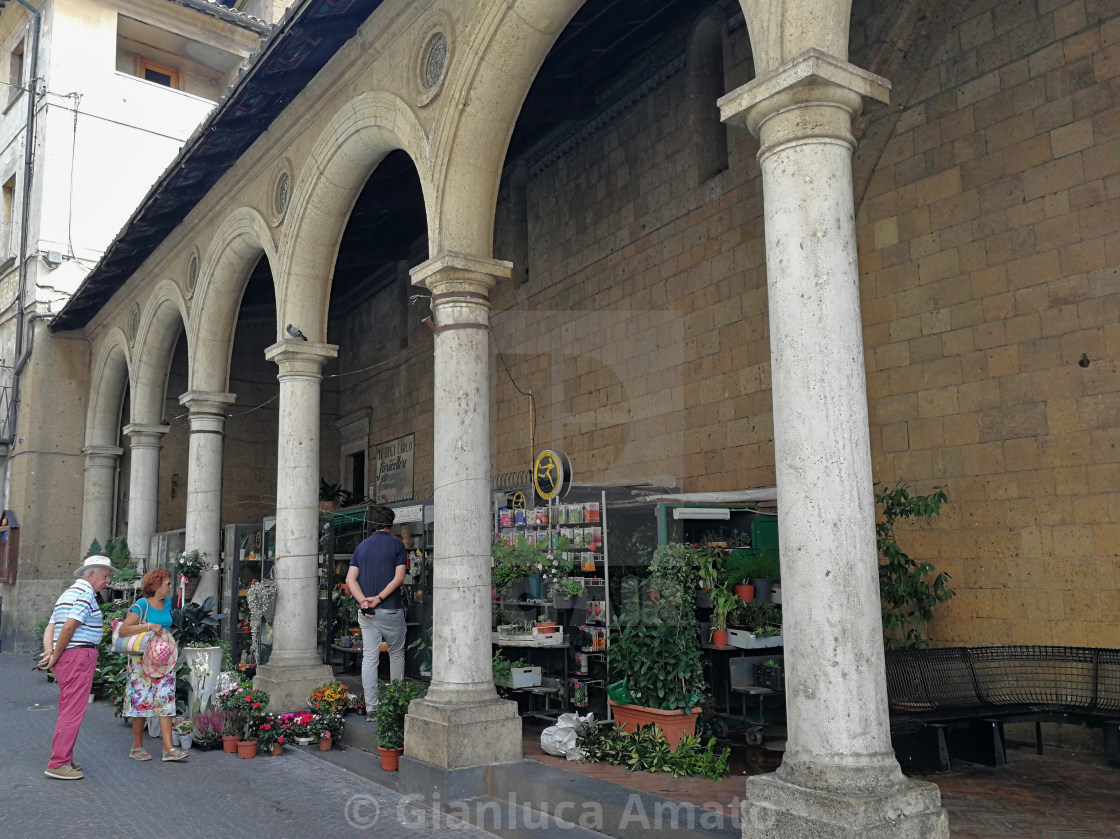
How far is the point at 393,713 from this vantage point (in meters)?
6.49

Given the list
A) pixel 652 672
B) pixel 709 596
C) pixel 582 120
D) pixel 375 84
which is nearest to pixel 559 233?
pixel 582 120

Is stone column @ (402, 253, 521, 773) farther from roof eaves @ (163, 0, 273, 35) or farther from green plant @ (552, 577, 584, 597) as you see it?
roof eaves @ (163, 0, 273, 35)

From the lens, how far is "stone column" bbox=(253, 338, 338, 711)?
8.11m

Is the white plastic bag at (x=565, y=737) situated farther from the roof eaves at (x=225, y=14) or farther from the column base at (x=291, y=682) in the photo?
the roof eaves at (x=225, y=14)

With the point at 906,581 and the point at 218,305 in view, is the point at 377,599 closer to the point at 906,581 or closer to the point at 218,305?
the point at 906,581

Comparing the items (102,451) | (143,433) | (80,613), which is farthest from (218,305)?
(102,451)

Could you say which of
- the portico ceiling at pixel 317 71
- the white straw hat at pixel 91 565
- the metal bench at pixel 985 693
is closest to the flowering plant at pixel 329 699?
the white straw hat at pixel 91 565

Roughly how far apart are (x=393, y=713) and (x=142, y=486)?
885 centimetres

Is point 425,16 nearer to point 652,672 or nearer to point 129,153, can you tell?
point 652,672

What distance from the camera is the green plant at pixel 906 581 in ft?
22.9

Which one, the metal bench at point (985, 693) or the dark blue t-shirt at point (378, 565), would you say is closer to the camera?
the metal bench at point (985, 693)

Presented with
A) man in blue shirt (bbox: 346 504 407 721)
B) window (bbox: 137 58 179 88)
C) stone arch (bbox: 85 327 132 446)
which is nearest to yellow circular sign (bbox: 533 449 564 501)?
man in blue shirt (bbox: 346 504 407 721)

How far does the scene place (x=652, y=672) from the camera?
19.5ft

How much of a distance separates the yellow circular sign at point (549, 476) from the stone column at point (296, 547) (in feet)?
6.44
